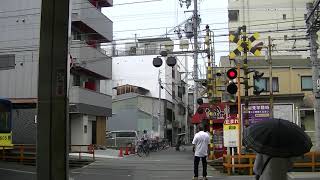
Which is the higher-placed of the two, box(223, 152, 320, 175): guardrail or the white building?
the white building

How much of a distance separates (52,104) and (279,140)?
119 inches

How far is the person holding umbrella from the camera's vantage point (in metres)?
6.43

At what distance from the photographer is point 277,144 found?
254 inches

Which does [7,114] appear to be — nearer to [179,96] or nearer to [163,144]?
[163,144]

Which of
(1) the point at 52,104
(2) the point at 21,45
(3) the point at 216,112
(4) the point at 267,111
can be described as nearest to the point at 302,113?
(3) the point at 216,112

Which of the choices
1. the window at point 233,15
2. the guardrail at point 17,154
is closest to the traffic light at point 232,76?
the guardrail at point 17,154

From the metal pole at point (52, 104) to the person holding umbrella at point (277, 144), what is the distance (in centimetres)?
255

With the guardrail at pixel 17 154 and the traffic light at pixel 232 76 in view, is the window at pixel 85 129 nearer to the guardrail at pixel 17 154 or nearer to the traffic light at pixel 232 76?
the guardrail at pixel 17 154

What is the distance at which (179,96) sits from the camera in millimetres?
87875

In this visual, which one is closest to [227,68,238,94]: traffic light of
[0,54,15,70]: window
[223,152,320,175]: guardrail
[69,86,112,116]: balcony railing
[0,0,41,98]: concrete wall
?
[223,152,320,175]: guardrail

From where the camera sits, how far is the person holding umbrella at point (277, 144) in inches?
253

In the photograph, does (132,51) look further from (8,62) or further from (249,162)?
(249,162)

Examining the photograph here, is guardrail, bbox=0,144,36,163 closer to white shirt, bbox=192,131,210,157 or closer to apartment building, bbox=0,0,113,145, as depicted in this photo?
apartment building, bbox=0,0,113,145

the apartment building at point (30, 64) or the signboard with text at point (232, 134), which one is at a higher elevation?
the apartment building at point (30, 64)
